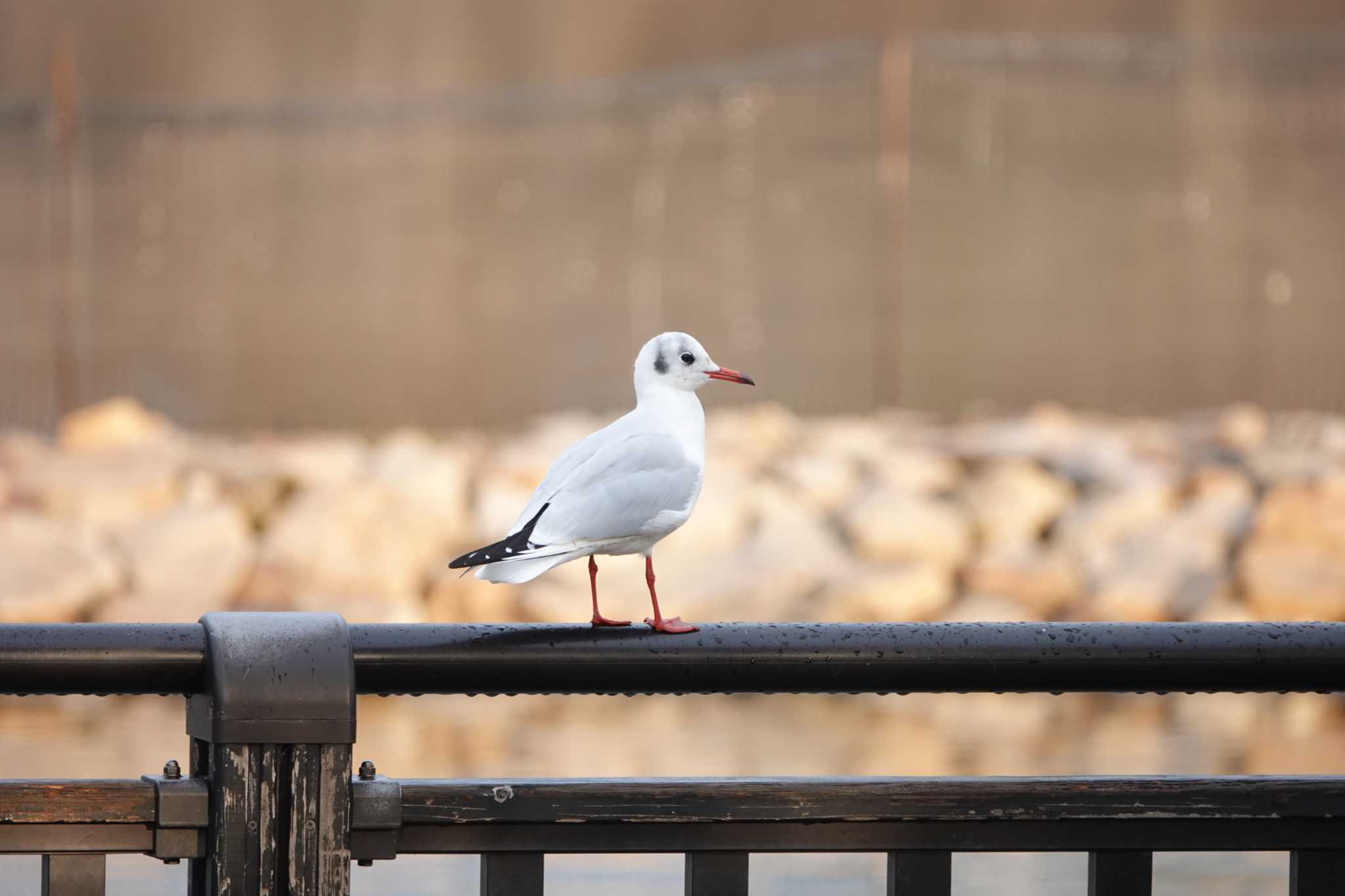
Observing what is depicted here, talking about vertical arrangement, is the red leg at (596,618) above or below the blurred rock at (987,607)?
below

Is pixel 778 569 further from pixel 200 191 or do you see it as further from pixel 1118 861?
pixel 1118 861

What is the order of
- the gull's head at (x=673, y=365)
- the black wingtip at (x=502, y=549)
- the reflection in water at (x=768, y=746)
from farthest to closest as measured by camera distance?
1. the reflection in water at (x=768, y=746)
2. the gull's head at (x=673, y=365)
3. the black wingtip at (x=502, y=549)

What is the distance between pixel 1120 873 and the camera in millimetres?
916

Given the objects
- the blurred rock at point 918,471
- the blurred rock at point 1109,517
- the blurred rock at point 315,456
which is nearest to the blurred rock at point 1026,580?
the blurred rock at point 1109,517

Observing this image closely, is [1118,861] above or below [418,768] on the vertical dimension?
below

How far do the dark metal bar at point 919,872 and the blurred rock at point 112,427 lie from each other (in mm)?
5085

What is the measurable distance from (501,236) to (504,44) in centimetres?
62

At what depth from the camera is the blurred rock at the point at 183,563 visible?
5.28 meters

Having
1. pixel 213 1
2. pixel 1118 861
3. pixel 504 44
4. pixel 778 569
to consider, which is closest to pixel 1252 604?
pixel 778 569

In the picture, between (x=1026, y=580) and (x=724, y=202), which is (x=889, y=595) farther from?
(x=724, y=202)

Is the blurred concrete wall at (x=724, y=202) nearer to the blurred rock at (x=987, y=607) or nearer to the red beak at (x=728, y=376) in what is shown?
the blurred rock at (x=987, y=607)

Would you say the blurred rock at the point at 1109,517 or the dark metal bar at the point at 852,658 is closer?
the dark metal bar at the point at 852,658

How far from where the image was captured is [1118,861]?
92 centimetres

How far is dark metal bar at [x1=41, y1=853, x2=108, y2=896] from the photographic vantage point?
849 mm
